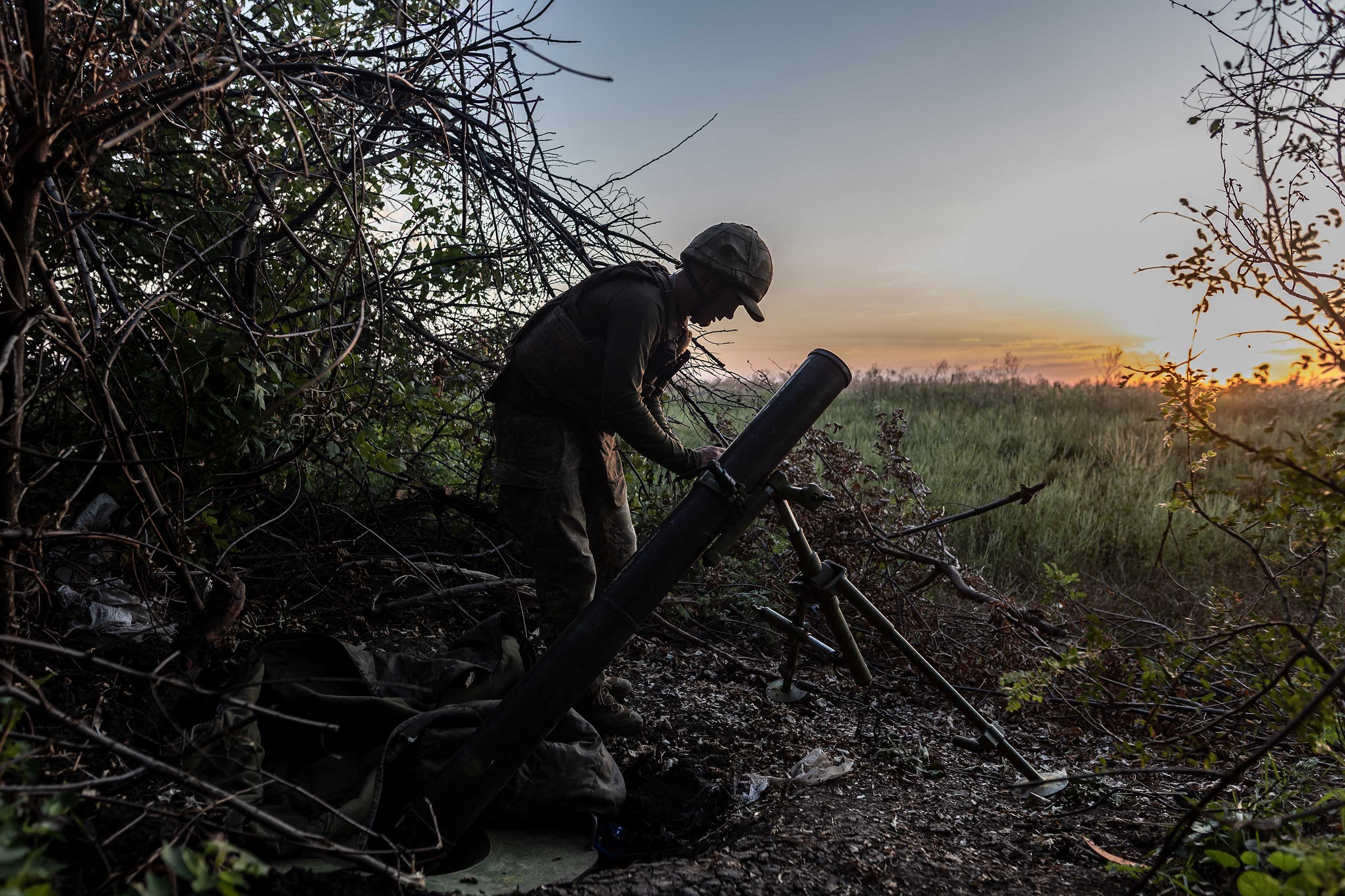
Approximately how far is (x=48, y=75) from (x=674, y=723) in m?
3.27

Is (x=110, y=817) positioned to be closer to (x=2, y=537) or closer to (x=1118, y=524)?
(x=2, y=537)

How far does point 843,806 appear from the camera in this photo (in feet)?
9.54

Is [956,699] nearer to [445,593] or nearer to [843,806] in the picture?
[843,806]

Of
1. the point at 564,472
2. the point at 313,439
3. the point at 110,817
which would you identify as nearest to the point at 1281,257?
the point at 564,472

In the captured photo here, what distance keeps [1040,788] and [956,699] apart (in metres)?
0.55

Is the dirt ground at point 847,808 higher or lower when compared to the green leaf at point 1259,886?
lower

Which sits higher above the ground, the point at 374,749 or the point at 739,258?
the point at 739,258

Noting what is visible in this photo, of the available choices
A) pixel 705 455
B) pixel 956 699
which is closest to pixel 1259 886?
pixel 956 699

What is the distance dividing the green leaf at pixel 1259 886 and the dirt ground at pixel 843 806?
0.50 m

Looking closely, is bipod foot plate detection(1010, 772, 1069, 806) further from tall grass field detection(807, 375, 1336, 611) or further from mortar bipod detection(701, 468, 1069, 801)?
tall grass field detection(807, 375, 1336, 611)

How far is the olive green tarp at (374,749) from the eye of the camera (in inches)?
94.7

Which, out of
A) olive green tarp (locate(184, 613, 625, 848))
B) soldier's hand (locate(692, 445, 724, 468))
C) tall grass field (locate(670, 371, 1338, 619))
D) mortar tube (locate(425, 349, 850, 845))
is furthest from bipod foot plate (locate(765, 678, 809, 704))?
tall grass field (locate(670, 371, 1338, 619))

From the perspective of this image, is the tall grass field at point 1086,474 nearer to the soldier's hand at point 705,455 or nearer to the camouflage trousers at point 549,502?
the soldier's hand at point 705,455

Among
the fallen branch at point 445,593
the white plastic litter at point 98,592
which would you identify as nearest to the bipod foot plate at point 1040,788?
the fallen branch at point 445,593
